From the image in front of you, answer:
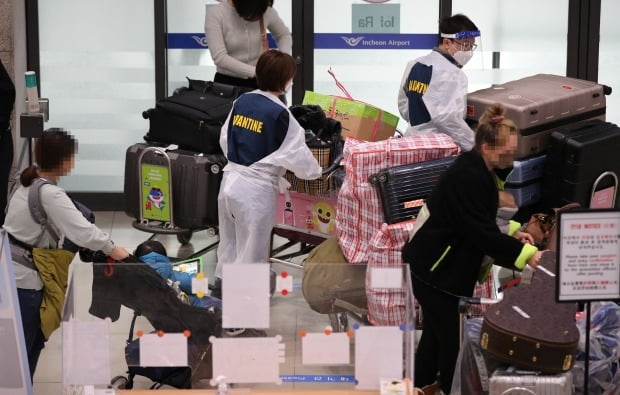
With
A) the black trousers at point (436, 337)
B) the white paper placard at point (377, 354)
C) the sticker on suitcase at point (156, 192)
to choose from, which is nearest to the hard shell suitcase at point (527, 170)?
the black trousers at point (436, 337)

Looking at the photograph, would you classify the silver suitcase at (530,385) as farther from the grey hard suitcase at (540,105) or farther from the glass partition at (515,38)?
the glass partition at (515,38)

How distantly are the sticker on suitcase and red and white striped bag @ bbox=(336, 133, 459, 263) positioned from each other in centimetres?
173

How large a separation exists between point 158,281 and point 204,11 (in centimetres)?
468

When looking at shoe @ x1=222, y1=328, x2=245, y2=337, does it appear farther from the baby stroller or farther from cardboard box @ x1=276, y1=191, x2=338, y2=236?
cardboard box @ x1=276, y1=191, x2=338, y2=236

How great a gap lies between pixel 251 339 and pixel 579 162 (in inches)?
132

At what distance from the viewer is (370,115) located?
745 cm

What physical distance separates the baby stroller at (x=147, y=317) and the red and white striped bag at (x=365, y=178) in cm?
162

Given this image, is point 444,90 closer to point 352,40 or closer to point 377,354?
point 352,40

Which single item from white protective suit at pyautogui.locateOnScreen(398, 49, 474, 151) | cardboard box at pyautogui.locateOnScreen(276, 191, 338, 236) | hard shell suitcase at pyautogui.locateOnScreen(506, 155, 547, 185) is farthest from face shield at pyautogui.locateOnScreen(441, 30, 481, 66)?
cardboard box at pyautogui.locateOnScreen(276, 191, 338, 236)

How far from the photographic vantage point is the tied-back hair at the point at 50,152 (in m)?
5.32

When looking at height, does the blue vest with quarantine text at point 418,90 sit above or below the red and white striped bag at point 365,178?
above

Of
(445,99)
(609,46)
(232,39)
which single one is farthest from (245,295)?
(609,46)

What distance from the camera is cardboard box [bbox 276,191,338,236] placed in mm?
7168

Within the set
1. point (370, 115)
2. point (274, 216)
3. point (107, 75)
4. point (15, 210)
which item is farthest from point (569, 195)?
point (107, 75)
